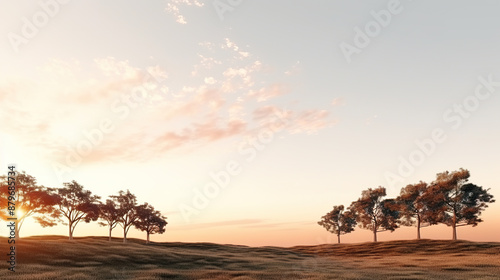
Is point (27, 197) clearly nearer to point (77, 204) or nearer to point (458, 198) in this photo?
point (77, 204)

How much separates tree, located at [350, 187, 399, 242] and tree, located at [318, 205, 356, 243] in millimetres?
8377

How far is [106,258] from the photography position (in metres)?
43.2

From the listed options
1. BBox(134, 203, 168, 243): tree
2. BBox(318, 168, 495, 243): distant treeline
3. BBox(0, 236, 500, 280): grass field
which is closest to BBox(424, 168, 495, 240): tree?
BBox(318, 168, 495, 243): distant treeline

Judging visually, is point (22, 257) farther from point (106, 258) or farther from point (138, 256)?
point (138, 256)

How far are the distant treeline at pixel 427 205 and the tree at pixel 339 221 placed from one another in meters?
1.94

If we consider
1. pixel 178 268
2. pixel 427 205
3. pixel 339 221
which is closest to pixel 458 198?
pixel 427 205

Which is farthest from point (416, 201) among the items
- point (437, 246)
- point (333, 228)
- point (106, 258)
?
point (106, 258)

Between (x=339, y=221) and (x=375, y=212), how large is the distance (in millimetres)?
16233

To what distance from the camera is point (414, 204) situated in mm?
98500

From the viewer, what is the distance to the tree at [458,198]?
290 ft

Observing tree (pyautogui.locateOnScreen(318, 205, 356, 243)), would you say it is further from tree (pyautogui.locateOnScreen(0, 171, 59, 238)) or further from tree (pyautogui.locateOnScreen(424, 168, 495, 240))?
tree (pyautogui.locateOnScreen(0, 171, 59, 238))

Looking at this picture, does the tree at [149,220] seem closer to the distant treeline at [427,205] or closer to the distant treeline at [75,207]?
the distant treeline at [75,207]

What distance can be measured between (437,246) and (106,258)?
67.7 m

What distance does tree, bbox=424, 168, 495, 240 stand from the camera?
290ft
